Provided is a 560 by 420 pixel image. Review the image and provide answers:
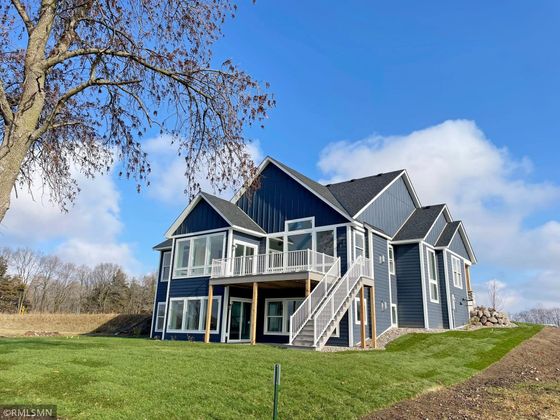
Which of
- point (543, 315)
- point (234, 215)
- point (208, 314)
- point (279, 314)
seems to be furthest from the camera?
point (543, 315)

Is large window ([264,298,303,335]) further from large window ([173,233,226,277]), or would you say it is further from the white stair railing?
large window ([173,233,226,277])

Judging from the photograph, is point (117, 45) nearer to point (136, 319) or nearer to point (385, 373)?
point (385, 373)

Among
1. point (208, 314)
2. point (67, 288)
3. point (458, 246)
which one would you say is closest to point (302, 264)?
point (208, 314)

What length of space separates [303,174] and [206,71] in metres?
16.2

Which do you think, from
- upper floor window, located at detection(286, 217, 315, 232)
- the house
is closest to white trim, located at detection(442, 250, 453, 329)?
the house

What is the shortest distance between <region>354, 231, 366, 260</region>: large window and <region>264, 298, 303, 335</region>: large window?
3357 millimetres

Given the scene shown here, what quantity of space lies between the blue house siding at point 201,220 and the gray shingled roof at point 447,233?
11.9 m

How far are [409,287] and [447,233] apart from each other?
5019 mm

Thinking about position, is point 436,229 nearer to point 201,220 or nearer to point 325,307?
point 325,307

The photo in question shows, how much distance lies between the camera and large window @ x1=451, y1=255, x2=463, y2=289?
23781 mm

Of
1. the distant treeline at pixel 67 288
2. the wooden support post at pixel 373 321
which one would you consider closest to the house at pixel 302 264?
the wooden support post at pixel 373 321

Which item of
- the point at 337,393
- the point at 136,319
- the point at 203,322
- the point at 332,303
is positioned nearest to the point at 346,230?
the point at 332,303

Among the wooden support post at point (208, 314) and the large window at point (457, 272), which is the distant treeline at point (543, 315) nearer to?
the large window at point (457, 272)

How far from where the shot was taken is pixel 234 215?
20531 millimetres
